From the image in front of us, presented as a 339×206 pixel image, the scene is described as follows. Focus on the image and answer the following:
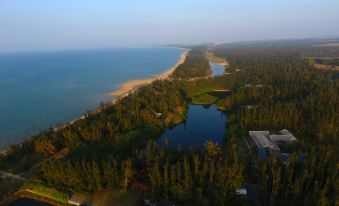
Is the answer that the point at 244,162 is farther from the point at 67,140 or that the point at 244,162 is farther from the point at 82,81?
the point at 82,81

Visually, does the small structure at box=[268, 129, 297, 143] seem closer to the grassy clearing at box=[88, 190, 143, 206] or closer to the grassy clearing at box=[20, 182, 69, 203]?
the grassy clearing at box=[88, 190, 143, 206]

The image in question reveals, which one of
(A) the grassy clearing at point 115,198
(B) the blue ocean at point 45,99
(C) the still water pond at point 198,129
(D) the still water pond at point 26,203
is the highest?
(B) the blue ocean at point 45,99

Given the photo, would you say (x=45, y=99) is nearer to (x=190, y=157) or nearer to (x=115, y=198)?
(x=115, y=198)

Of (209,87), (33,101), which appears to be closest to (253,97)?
(209,87)

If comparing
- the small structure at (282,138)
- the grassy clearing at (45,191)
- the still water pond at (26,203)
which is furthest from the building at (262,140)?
the still water pond at (26,203)

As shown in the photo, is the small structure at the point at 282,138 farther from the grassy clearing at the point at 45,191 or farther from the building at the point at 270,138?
the grassy clearing at the point at 45,191

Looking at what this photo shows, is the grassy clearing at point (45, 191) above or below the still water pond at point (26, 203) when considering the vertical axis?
above
